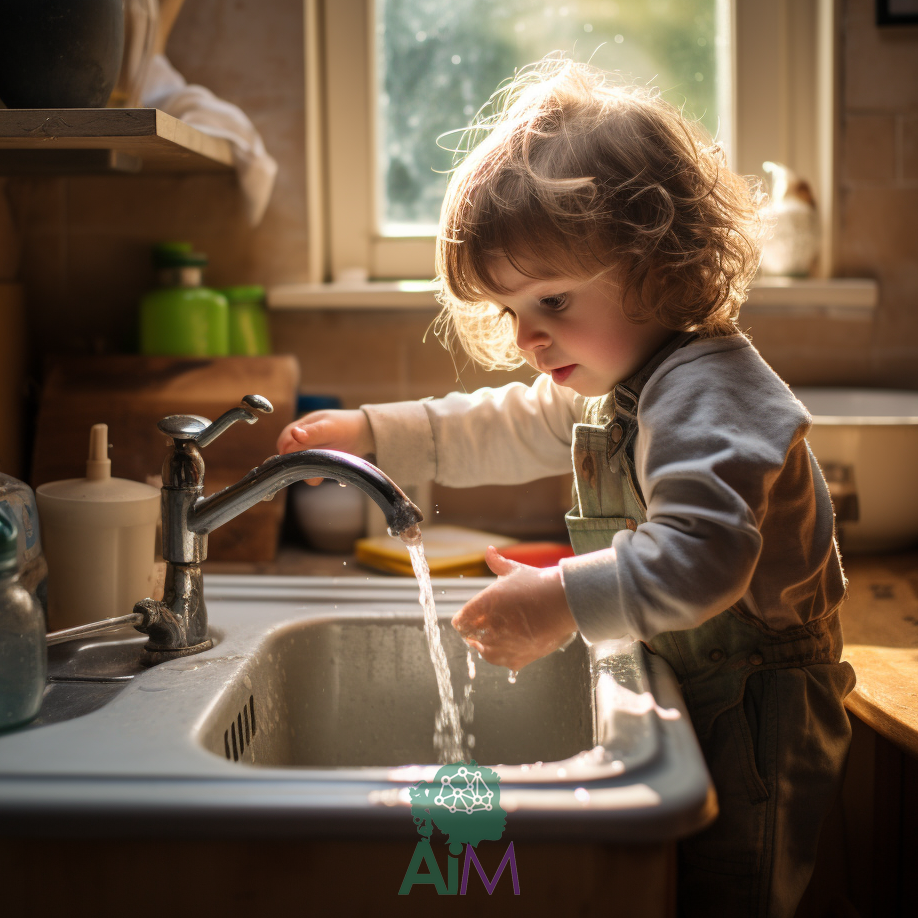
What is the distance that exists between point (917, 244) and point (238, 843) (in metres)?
1.34

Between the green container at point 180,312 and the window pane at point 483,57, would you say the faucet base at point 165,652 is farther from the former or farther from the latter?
the window pane at point 483,57

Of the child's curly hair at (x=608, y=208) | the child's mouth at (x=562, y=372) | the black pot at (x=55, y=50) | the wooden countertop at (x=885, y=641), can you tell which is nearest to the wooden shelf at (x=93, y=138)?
the black pot at (x=55, y=50)

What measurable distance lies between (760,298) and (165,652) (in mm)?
997

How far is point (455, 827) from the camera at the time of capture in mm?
517

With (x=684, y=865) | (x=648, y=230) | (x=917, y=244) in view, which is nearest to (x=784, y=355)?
(x=917, y=244)

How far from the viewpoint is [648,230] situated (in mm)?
739

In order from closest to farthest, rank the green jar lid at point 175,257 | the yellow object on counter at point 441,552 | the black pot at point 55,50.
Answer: the black pot at point 55,50 < the yellow object on counter at point 441,552 < the green jar lid at point 175,257

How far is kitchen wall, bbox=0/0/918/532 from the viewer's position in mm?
1391

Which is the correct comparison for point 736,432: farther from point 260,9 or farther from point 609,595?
point 260,9

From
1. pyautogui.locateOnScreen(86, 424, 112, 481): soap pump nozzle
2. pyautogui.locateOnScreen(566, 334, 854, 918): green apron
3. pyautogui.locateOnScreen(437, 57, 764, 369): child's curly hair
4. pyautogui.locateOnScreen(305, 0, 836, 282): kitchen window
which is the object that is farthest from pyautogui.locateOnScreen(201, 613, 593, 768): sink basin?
pyautogui.locateOnScreen(305, 0, 836, 282): kitchen window

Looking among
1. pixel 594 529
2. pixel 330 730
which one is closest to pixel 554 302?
pixel 594 529

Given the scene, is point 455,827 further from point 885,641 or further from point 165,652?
point 885,641

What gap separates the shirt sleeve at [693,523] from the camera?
2.06 ft

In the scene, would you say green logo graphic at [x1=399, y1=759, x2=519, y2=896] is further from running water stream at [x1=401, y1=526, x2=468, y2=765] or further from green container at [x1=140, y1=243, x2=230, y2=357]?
green container at [x1=140, y1=243, x2=230, y2=357]
